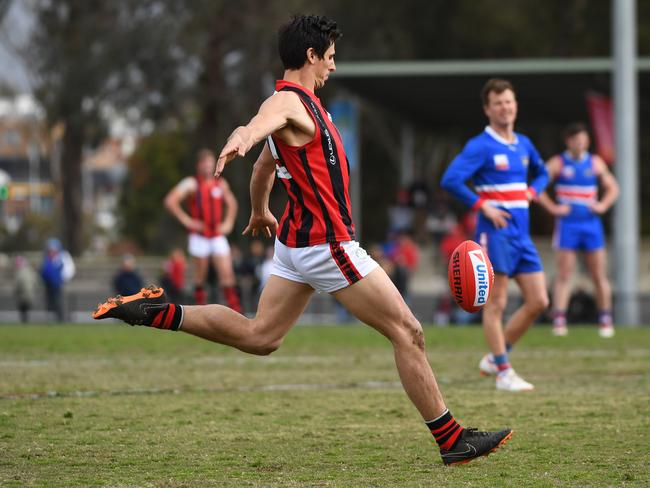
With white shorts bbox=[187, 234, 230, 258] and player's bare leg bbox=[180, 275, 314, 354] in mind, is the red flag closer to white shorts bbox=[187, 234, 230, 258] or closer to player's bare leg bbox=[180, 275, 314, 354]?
white shorts bbox=[187, 234, 230, 258]

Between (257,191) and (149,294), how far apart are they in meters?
0.85

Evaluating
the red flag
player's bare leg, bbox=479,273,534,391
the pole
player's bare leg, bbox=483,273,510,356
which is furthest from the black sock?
the red flag

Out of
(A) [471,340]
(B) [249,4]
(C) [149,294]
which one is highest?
(B) [249,4]

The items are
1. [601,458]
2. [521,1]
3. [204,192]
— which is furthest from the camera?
[521,1]

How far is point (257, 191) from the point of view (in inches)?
279

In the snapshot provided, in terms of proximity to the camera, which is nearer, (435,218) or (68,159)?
(435,218)

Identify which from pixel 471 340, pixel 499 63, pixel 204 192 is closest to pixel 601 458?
pixel 471 340

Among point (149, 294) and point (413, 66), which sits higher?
point (413, 66)

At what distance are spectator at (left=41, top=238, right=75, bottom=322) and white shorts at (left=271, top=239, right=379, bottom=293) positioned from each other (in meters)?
17.8

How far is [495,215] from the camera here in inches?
388

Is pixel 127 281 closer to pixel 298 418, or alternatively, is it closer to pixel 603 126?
pixel 603 126

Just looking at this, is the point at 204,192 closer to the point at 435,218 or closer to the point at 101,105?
the point at 435,218

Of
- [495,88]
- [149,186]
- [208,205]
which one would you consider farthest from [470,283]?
[149,186]

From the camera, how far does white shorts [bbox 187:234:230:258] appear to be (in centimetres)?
1759
